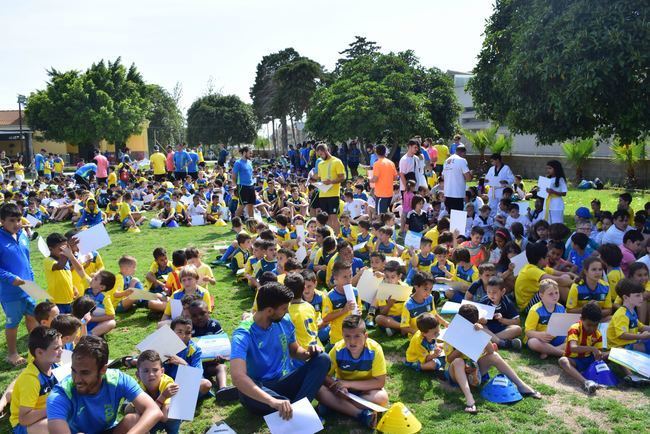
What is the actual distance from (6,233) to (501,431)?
5161 millimetres

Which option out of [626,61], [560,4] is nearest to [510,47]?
[560,4]

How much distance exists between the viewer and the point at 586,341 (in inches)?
219

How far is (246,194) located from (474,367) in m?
9.26

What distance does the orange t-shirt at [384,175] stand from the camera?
12078 mm

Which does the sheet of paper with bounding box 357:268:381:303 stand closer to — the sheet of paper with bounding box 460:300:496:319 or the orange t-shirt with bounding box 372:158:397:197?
the sheet of paper with bounding box 460:300:496:319

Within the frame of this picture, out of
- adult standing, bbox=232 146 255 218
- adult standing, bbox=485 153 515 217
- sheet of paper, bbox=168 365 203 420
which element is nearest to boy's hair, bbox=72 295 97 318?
sheet of paper, bbox=168 365 203 420

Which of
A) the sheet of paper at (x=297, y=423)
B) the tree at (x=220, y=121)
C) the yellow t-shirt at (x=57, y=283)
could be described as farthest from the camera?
the tree at (x=220, y=121)

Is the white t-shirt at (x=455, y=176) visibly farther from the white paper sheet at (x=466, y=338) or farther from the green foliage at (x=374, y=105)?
the green foliage at (x=374, y=105)

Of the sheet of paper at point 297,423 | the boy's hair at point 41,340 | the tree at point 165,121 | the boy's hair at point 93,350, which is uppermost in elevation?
the tree at point 165,121

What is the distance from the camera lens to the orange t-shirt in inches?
476

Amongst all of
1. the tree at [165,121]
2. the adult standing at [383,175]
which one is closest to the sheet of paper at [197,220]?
the adult standing at [383,175]

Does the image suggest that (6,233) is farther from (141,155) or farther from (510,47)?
(141,155)

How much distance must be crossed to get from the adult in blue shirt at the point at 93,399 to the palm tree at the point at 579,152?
19.9m

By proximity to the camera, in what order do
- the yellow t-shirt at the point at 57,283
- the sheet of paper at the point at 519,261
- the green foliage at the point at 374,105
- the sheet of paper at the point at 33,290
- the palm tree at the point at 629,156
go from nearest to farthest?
the sheet of paper at the point at 33,290 < the yellow t-shirt at the point at 57,283 < the sheet of paper at the point at 519,261 < the palm tree at the point at 629,156 < the green foliage at the point at 374,105
